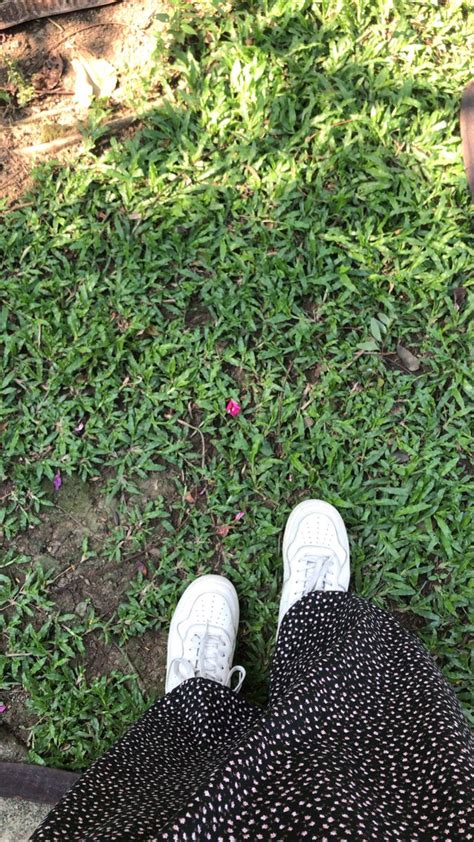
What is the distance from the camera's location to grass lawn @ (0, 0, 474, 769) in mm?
2406

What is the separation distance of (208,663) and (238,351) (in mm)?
1168

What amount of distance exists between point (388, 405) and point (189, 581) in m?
1.01

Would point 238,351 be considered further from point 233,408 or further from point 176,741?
point 176,741

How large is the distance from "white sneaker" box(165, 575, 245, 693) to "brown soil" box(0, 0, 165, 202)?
1826 millimetres

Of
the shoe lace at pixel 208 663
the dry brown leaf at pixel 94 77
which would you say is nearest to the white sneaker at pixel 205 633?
the shoe lace at pixel 208 663

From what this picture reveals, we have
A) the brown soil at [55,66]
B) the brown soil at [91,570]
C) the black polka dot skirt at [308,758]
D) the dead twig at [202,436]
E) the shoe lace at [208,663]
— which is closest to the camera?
the black polka dot skirt at [308,758]

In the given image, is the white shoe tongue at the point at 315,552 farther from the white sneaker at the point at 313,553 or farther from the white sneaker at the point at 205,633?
the white sneaker at the point at 205,633

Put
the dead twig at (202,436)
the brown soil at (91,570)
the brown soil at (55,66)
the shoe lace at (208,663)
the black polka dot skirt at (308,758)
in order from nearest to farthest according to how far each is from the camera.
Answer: the black polka dot skirt at (308,758), the shoe lace at (208,663), the brown soil at (91,570), the dead twig at (202,436), the brown soil at (55,66)

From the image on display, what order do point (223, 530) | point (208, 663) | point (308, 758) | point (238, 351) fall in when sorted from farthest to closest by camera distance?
point (238, 351)
point (223, 530)
point (208, 663)
point (308, 758)

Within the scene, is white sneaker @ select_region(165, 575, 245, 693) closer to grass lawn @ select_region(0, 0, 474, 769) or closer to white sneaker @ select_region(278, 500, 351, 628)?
grass lawn @ select_region(0, 0, 474, 769)

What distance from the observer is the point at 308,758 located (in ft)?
4.94

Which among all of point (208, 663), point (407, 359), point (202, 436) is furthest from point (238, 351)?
point (208, 663)

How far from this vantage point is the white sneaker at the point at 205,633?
89.7 inches

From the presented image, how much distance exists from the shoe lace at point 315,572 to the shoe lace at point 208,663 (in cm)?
36
